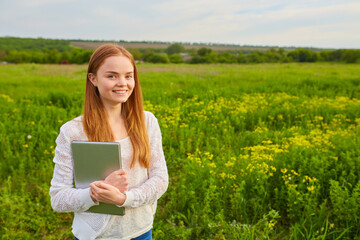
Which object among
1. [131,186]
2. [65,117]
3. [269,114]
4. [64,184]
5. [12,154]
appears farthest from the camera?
[269,114]

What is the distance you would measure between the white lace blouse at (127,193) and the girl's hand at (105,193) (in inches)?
1.5

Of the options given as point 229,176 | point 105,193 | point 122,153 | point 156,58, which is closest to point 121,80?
point 122,153

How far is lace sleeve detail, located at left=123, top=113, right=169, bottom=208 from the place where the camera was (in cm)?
130

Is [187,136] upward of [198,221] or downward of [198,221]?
upward

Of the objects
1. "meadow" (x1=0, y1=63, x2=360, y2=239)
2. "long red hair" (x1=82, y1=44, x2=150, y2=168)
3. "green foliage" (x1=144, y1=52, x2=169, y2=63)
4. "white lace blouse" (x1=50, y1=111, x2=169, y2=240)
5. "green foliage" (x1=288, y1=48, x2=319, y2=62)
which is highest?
"green foliage" (x1=288, y1=48, x2=319, y2=62)

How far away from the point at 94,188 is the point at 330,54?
3966cm

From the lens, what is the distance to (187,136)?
4.66 m

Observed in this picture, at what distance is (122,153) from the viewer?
136 cm

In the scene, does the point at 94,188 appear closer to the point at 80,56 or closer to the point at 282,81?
the point at 282,81

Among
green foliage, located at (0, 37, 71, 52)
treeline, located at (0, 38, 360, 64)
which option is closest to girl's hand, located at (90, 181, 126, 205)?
treeline, located at (0, 38, 360, 64)

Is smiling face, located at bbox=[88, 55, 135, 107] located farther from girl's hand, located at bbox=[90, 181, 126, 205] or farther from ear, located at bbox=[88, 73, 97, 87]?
girl's hand, located at bbox=[90, 181, 126, 205]

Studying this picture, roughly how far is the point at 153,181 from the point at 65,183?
0.42 m

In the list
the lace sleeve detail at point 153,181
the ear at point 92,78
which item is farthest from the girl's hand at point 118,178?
the ear at point 92,78

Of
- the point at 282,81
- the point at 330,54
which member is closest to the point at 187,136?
the point at 282,81
